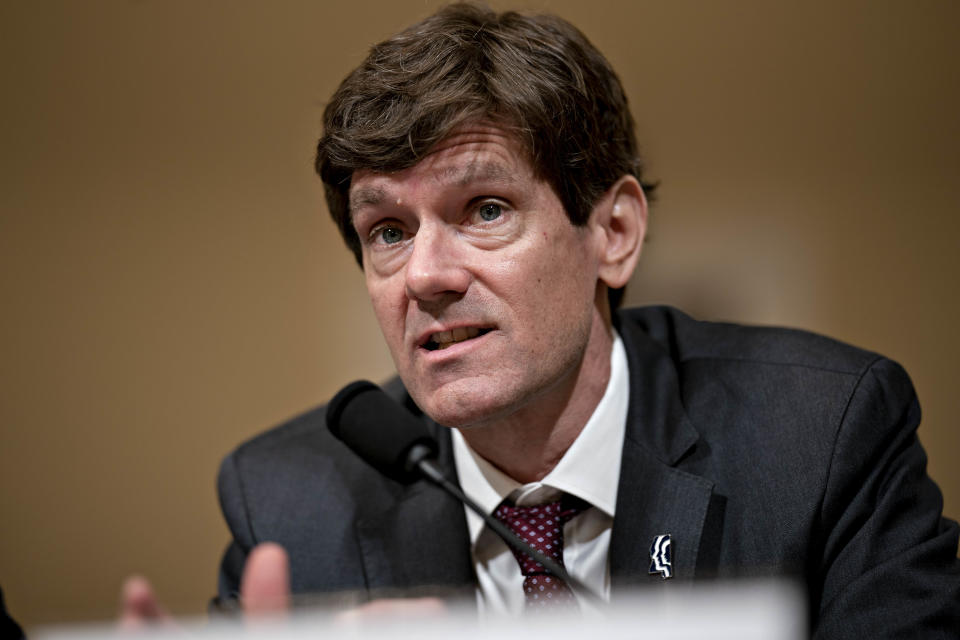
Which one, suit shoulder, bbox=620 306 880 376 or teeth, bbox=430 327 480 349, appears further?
suit shoulder, bbox=620 306 880 376

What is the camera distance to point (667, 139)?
2826 mm

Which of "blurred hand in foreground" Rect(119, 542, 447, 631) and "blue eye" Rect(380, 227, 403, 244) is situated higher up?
"blue eye" Rect(380, 227, 403, 244)

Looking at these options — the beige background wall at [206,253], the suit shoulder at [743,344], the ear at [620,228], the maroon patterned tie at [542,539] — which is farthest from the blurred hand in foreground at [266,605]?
the beige background wall at [206,253]

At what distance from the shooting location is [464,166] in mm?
1491

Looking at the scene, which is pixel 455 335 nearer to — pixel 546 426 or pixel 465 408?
pixel 465 408

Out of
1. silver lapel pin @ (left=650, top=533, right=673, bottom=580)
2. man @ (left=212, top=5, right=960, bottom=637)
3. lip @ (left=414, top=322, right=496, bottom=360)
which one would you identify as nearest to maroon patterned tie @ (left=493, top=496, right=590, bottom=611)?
man @ (left=212, top=5, right=960, bottom=637)

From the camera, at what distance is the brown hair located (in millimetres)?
1513

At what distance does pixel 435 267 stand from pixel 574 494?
0.49m

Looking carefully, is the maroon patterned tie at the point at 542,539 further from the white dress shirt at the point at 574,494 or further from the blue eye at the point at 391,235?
the blue eye at the point at 391,235

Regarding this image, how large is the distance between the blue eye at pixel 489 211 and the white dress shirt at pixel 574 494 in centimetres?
43

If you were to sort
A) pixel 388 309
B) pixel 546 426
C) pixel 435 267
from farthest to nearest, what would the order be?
1. pixel 546 426
2. pixel 388 309
3. pixel 435 267

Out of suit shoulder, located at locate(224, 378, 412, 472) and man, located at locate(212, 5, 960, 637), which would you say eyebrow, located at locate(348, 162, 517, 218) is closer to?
man, located at locate(212, 5, 960, 637)

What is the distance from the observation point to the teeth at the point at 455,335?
1.51 m

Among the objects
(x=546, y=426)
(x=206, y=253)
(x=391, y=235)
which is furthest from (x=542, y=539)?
(x=206, y=253)
